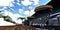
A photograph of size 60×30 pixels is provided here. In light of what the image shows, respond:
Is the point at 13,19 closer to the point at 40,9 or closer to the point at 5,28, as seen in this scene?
the point at 5,28

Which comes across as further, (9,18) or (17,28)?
(9,18)

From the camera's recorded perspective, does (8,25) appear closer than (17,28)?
No

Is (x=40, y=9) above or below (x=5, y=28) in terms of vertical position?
above

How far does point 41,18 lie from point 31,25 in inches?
5.4

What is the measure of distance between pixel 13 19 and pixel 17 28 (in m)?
0.25

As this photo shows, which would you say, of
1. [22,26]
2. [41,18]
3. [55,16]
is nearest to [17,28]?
[22,26]

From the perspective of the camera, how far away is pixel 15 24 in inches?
77.9

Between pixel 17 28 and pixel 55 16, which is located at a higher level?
pixel 55 16

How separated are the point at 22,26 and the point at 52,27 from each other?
326mm

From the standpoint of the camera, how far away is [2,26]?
6.46 feet

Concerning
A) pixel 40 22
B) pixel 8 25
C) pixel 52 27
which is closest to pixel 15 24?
pixel 8 25

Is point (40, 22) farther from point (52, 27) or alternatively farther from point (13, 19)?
point (13, 19)

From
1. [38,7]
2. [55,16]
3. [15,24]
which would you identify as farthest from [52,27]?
[15,24]

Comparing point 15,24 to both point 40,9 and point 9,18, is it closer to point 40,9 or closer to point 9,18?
point 9,18
